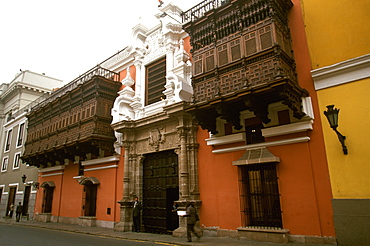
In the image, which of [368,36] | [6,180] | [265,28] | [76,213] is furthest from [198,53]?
[6,180]

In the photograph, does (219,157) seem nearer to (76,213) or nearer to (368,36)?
(368,36)

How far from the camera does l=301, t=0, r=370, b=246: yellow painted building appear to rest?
7.45 m

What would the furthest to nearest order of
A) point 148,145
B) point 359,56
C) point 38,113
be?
point 38,113 < point 148,145 < point 359,56

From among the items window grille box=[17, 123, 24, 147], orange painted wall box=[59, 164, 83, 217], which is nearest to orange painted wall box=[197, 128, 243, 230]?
orange painted wall box=[59, 164, 83, 217]

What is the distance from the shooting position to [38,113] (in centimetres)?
2084

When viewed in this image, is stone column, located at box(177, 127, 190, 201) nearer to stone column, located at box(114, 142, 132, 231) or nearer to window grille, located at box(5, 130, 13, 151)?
stone column, located at box(114, 142, 132, 231)

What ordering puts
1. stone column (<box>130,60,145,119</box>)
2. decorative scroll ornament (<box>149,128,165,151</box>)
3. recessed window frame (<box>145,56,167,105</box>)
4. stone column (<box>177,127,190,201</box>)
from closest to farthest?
stone column (<box>177,127,190,201</box>), decorative scroll ornament (<box>149,128,165,151</box>), recessed window frame (<box>145,56,167,105</box>), stone column (<box>130,60,145,119</box>)

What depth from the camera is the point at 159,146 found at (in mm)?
12906

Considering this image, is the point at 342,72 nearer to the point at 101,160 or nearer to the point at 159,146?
the point at 159,146

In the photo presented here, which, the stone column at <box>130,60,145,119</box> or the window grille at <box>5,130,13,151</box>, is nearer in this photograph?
the stone column at <box>130,60,145,119</box>

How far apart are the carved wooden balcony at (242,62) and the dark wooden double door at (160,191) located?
3.19 metres

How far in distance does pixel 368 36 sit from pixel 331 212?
5.30m

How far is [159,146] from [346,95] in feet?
26.0

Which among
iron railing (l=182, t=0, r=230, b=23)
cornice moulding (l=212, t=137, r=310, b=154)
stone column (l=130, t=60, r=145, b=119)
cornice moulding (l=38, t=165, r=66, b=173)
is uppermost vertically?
iron railing (l=182, t=0, r=230, b=23)
